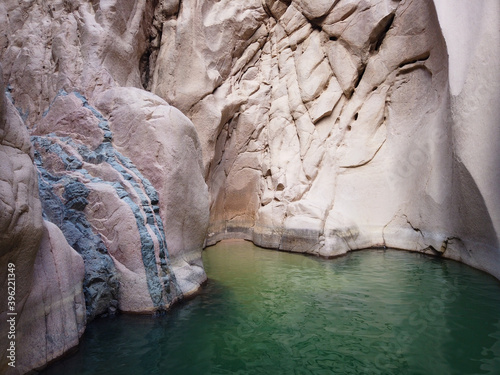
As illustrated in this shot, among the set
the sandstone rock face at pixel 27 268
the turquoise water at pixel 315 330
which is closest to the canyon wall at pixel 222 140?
the sandstone rock face at pixel 27 268

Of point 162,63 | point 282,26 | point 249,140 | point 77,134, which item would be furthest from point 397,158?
point 77,134

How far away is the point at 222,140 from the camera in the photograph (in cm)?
1191

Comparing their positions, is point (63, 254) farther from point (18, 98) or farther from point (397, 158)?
point (397, 158)

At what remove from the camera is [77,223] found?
17.4ft


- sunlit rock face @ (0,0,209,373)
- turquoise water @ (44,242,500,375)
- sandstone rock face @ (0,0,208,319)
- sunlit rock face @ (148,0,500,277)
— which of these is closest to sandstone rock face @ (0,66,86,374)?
sunlit rock face @ (0,0,209,373)

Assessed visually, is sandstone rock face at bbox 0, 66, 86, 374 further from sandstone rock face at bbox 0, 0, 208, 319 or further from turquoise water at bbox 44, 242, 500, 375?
sandstone rock face at bbox 0, 0, 208, 319

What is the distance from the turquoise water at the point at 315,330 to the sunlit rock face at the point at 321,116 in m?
2.71

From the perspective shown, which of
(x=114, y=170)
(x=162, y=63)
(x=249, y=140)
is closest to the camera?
(x=114, y=170)

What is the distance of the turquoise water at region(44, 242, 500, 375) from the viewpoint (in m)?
3.71

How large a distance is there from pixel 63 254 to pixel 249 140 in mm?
8814

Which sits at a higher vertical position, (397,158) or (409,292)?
(397,158)

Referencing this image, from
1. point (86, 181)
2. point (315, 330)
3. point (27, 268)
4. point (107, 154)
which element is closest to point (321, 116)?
point (107, 154)

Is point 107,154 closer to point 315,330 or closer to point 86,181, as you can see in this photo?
point 86,181

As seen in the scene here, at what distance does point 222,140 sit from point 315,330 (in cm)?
827
